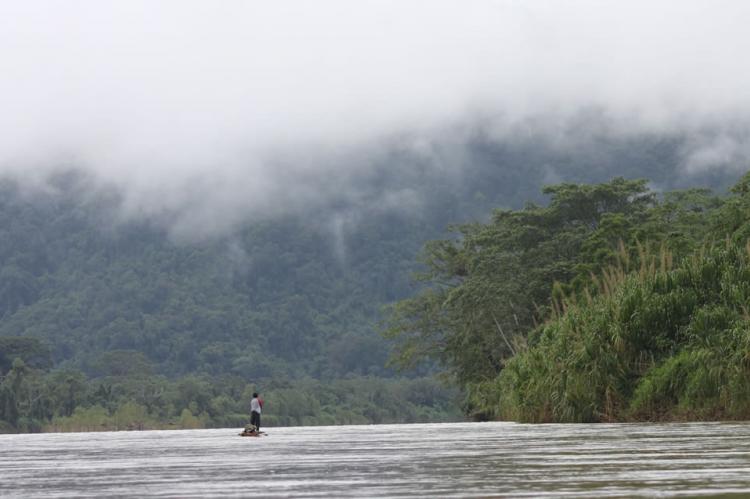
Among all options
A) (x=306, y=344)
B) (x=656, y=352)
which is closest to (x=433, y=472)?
(x=656, y=352)

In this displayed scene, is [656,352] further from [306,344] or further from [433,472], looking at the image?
[306,344]

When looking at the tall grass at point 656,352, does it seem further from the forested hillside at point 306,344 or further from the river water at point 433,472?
the forested hillside at point 306,344

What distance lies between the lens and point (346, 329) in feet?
620

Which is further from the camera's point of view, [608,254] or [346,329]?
[346,329]

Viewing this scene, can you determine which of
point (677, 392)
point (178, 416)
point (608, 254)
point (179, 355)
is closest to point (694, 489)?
point (677, 392)

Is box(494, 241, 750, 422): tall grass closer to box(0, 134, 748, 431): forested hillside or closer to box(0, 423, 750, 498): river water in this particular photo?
box(0, 423, 750, 498): river water

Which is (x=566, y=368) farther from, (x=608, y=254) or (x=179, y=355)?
(x=179, y=355)

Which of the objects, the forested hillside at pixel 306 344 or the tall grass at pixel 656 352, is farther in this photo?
the forested hillside at pixel 306 344

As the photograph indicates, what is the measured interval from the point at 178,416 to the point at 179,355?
215 ft

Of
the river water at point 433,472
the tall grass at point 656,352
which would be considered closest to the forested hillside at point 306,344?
the tall grass at point 656,352

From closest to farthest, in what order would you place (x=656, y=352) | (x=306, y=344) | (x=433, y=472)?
(x=433, y=472) < (x=656, y=352) < (x=306, y=344)

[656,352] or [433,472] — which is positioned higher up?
[656,352]

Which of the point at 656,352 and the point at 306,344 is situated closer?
the point at 656,352

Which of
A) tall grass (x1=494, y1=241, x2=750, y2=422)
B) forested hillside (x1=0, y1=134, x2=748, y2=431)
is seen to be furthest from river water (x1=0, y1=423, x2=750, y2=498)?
forested hillside (x1=0, y1=134, x2=748, y2=431)
